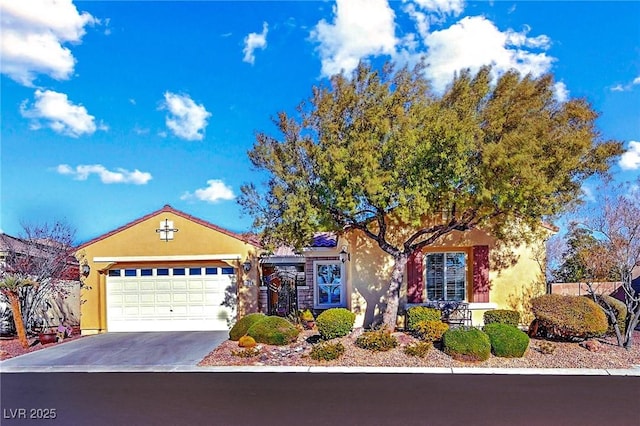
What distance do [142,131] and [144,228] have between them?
470cm

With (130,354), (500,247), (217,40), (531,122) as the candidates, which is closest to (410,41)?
(531,122)

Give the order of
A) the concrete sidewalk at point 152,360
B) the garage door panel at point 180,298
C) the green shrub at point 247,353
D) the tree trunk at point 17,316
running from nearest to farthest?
the concrete sidewalk at point 152,360 < the green shrub at point 247,353 < the tree trunk at point 17,316 < the garage door panel at point 180,298

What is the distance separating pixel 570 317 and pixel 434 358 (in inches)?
150

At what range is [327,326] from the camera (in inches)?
517

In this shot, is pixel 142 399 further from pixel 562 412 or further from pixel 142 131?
pixel 142 131

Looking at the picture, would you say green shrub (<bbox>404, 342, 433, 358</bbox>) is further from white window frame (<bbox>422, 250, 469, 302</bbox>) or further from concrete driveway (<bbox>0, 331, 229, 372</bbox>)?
concrete driveway (<bbox>0, 331, 229, 372</bbox>)

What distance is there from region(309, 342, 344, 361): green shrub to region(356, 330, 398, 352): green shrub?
527 millimetres

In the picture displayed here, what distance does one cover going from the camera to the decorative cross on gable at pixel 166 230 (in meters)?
17.7

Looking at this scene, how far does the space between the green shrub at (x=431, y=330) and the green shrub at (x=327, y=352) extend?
210 cm

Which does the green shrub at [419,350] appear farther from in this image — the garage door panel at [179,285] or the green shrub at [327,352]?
the garage door panel at [179,285]

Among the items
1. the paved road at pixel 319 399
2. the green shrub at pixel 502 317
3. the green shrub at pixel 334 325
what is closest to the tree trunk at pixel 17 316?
the paved road at pixel 319 399

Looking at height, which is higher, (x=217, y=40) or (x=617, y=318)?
(x=217, y=40)

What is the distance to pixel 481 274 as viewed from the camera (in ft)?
51.0

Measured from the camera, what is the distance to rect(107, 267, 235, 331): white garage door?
58.1 feet
